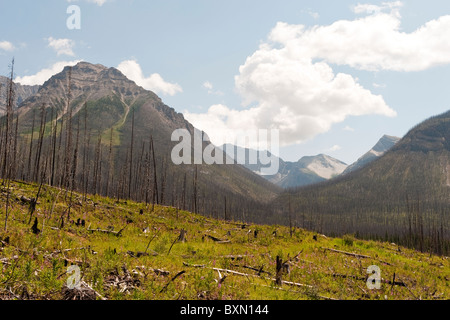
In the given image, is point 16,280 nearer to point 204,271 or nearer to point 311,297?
point 204,271

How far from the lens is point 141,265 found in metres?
10.5

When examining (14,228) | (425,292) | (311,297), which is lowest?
(425,292)

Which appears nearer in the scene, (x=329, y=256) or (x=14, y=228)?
(x=14, y=228)
